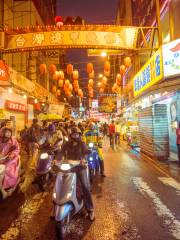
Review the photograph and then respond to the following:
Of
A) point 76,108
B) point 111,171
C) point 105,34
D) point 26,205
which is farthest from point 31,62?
point 76,108

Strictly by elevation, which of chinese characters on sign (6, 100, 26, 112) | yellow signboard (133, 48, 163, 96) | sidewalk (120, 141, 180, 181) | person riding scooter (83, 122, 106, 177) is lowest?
sidewalk (120, 141, 180, 181)

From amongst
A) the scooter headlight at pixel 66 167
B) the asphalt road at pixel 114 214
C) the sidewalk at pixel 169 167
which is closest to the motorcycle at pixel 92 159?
the asphalt road at pixel 114 214

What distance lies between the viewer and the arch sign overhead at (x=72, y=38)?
10211 millimetres

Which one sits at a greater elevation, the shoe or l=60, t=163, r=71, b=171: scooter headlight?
l=60, t=163, r=71, b=171: scooter headlight

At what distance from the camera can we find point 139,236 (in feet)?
12.1

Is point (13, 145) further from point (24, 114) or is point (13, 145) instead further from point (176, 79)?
point (24, 114)

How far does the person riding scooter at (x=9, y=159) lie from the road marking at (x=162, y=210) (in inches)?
151

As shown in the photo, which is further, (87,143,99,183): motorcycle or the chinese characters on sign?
the chinese characters on sign

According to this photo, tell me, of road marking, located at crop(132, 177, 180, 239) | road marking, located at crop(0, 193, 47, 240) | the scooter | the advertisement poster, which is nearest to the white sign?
road marking, located at crop(132, 177, 180, 239)

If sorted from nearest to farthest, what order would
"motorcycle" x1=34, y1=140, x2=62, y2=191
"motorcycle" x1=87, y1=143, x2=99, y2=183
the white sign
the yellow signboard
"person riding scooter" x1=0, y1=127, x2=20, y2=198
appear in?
"person riding scooter" x1=0, y1=127, x2=20, y2=198, "motorcycle" x1=34, y1=140, x2=62, y2=191, "motorcycle" x1=87, y1=143, x2=99, y2=183, the white sign, the yellow signboard

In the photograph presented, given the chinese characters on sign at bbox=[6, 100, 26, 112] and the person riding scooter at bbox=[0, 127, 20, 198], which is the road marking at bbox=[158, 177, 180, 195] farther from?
the chinese characters on sign at bbox=[6, 100, 26, 112]

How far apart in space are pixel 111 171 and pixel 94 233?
16.8 ft

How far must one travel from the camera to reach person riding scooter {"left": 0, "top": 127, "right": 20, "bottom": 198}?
551 cm

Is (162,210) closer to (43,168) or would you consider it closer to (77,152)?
(77,152)
